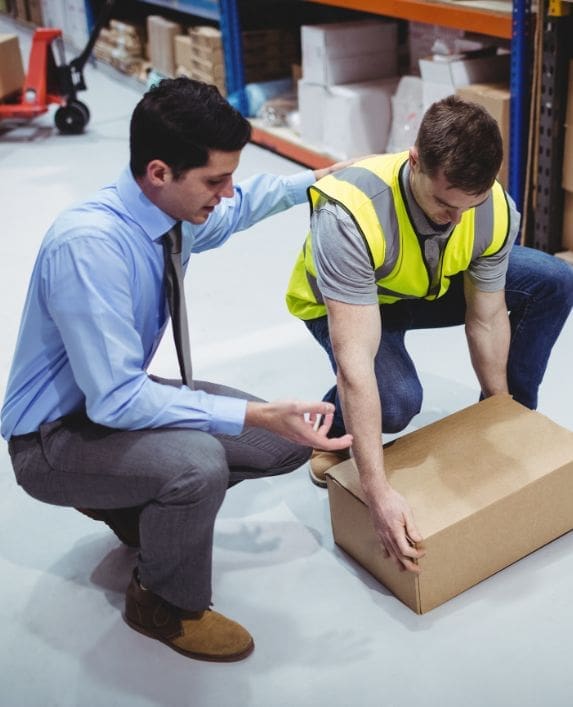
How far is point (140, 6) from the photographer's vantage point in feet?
26.5

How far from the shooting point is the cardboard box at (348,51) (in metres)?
4.44

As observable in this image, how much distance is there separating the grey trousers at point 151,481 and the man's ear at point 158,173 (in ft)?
1.54

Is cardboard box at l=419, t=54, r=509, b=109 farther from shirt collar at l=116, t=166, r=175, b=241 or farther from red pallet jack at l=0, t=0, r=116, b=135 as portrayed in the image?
red pallet jack at l=0, t=0, r=116, b=135

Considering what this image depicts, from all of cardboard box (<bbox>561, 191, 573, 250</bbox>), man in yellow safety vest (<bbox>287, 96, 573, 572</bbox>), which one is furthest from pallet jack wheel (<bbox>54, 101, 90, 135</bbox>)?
man in yellow safety vest (<bbox>287, 96, 573, 572</bbox>)

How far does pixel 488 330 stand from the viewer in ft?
7.04

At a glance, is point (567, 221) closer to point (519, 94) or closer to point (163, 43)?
point (519, 94)

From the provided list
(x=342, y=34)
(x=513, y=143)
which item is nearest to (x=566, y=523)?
(x=513, y=143)

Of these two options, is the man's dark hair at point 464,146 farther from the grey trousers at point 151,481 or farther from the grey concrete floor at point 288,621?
the grey concrete floor at point 288,621

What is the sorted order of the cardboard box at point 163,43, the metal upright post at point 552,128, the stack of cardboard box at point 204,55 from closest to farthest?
the metal upright post at point 552,128 → the stack of cardboard box at point 204,55 → the cardboard box at point 163,43

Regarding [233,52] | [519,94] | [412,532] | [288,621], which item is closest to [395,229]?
[412,532]

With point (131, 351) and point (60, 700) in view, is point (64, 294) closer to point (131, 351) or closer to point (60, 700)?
point (131, 351)

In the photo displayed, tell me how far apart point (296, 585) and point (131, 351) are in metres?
0.73

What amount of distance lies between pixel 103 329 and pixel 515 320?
1174 millimetres

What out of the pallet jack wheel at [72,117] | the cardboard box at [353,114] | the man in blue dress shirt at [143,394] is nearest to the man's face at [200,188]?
the man in blue dress shirt at [143,394]
